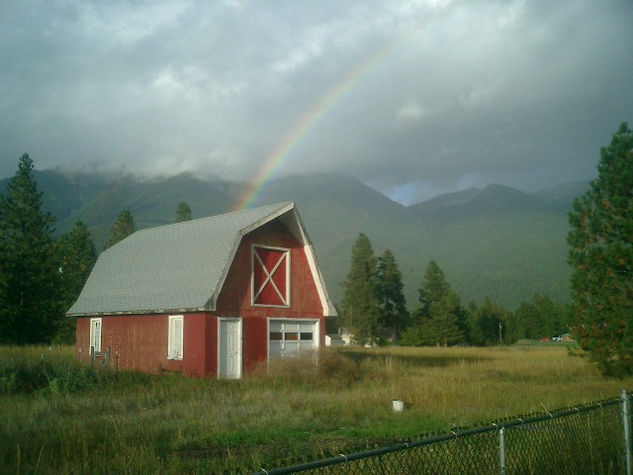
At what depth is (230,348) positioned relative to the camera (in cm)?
2223

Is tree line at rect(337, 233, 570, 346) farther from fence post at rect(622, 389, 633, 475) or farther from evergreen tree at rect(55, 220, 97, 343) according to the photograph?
fence post at rect(622, 389, 633, 475)

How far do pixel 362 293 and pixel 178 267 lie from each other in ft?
179

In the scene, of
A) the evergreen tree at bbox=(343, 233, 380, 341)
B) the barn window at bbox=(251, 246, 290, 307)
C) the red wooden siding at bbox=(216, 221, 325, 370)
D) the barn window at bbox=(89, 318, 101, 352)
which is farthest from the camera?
the evergreen tree at bbox=(343, 233, 380, 341)

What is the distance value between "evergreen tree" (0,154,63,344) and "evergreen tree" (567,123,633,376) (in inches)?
1424

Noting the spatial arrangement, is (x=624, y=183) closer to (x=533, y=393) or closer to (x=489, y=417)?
(x=533, y=393)

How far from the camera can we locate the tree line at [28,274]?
42.9m

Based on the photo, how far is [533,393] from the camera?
17.5m

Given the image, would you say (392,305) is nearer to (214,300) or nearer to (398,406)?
(214,300)

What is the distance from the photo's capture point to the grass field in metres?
8.64

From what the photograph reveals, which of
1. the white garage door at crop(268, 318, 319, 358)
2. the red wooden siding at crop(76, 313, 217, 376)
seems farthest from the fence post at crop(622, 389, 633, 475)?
the white garage door at crop(268, 318, 319, 358)

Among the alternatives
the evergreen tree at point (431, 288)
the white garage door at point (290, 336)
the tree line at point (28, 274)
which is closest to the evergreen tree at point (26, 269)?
the tree line at point (28, 274)

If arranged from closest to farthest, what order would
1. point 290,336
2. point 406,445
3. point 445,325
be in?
point 406,445, point 290,336, point 445,325

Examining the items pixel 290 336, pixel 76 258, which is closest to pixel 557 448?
pixel 290 336

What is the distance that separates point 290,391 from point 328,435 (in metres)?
6.95
